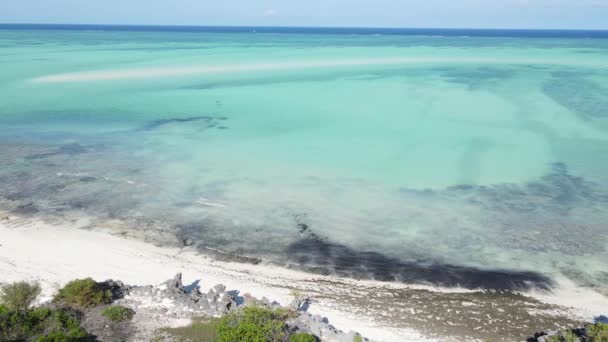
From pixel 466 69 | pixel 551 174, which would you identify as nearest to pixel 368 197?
pixel 551 174

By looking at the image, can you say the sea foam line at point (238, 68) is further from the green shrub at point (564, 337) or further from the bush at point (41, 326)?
the green shrub at point (564, 337)

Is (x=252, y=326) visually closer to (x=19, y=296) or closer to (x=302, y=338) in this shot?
(x=302, y=338)

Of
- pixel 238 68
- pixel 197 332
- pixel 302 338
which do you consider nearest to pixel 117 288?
pixel 197 332

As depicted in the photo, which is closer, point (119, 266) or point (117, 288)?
point (117, 288)

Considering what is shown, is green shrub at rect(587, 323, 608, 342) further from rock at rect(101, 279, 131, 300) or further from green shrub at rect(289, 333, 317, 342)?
rock at rect(101, 279, 131, 300)

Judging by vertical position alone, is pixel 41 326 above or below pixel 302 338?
below

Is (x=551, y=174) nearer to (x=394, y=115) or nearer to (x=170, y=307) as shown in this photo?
(x=394, y=115)
